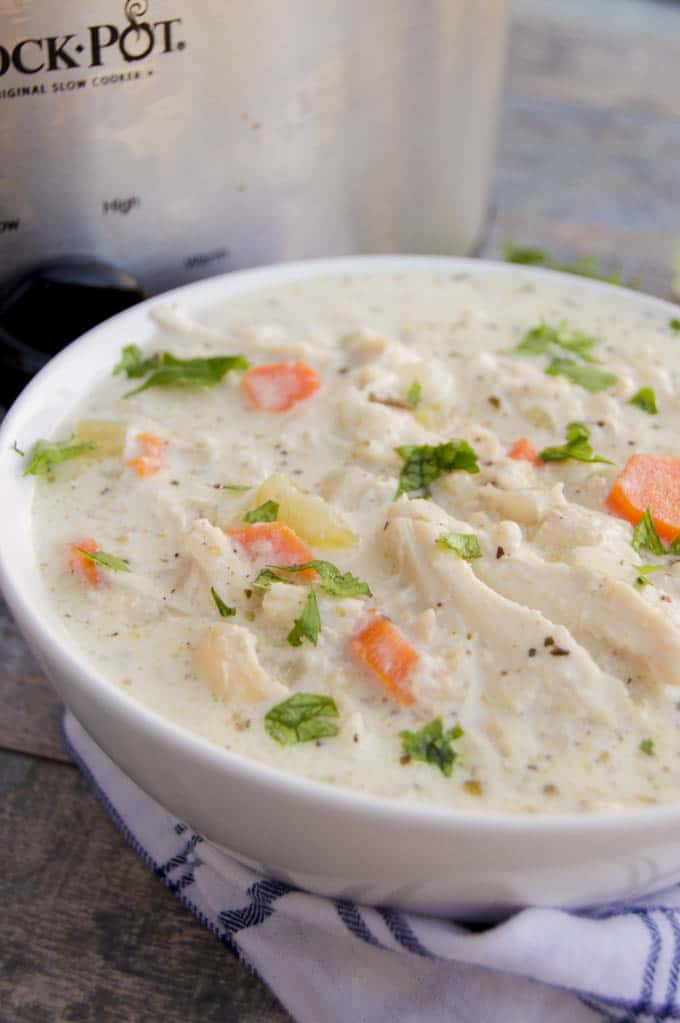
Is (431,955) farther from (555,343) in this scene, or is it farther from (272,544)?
(555,343)

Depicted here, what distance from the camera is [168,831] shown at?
1.54 meters

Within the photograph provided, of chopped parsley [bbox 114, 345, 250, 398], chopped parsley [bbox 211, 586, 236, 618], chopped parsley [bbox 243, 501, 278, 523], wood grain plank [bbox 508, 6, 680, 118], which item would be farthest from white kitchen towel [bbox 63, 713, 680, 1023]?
wood grain plank [bbox 508, 6, 680, 118]

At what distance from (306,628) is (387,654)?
106 millimetres

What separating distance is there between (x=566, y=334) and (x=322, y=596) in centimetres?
86

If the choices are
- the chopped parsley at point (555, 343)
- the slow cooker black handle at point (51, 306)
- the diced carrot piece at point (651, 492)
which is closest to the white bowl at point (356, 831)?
the diced carrot piece at point (651, 492)

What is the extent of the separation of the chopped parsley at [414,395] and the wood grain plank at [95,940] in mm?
792

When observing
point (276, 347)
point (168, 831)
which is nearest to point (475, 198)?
point (276, 347)

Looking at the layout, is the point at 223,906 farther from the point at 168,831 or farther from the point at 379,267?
the point at 379,267

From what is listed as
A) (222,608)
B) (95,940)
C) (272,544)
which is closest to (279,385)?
(272,544)

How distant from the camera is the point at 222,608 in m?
1.48

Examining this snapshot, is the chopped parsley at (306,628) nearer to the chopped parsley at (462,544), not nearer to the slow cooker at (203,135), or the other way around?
the chopped parsley at (462,544)

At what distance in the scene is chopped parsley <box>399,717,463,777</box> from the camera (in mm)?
1300

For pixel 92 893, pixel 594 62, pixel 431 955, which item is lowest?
pixel 92 893

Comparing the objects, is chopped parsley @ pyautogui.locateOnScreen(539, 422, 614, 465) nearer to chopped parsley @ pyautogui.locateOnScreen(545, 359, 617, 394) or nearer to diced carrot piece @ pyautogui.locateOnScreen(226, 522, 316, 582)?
chopped parsley @ pyautogui.locateOnScreen(545, 359, 617, 394)
